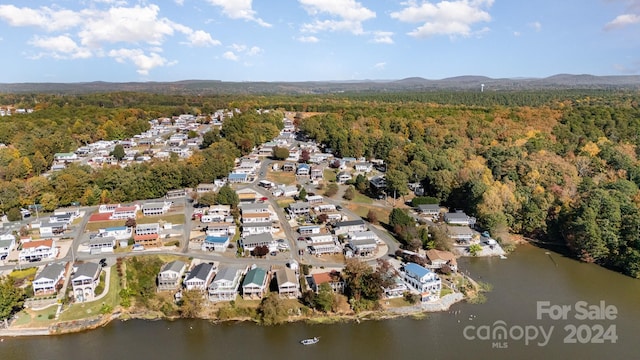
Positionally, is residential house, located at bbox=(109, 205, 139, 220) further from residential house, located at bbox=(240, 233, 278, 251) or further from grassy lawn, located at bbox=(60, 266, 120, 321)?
residential house, located at bbox=(240, 233, 278, 251)

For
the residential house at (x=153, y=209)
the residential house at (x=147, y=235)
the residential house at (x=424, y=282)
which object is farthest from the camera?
the residential house at (x=153, y=209)

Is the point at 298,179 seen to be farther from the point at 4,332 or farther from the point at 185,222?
the point at 4,332

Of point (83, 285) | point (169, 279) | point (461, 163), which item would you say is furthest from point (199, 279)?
point (461, 163)

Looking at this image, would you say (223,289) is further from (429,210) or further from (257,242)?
(429,210)

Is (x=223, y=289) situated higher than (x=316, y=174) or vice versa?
(x=316, y=174)

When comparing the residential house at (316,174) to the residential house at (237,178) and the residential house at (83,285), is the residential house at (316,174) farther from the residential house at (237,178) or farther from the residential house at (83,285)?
the residential house at (83,285)

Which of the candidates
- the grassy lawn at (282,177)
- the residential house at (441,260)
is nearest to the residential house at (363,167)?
the grassy lawn at (282,177)

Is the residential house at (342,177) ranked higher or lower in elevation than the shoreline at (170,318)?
higher
